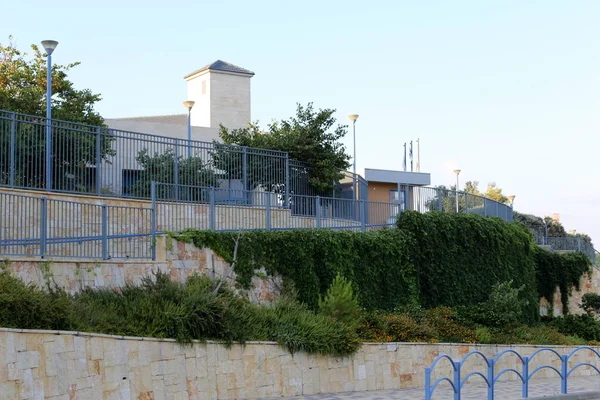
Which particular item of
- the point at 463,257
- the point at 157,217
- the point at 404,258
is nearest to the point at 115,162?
the point at 157,217

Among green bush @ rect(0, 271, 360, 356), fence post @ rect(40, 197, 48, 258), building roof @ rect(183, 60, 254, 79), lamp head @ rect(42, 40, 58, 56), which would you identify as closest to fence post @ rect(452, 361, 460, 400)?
green bush @ rect(0, 271, 360, 356)

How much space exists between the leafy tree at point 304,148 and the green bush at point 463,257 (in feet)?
13.5

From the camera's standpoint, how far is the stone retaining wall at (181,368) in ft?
43.9

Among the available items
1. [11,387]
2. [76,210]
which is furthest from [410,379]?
[11,387]

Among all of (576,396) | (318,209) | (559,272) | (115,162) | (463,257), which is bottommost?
(576,396)

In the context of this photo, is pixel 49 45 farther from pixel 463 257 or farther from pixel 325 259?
pixel 463 257

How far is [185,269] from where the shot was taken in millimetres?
20391

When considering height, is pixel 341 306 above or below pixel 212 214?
below

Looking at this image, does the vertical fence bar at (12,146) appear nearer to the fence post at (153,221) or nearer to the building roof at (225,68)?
the fence post at (153,221)

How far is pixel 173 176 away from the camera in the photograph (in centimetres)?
2456

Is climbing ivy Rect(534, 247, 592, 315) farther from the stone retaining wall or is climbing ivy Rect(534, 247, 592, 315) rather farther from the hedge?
the stone retaining wall

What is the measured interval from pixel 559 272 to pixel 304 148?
14.9 meters

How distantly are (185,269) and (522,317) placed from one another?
16.2 metres

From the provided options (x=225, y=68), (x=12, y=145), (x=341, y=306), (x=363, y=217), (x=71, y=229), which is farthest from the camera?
(x=225, y=68)
